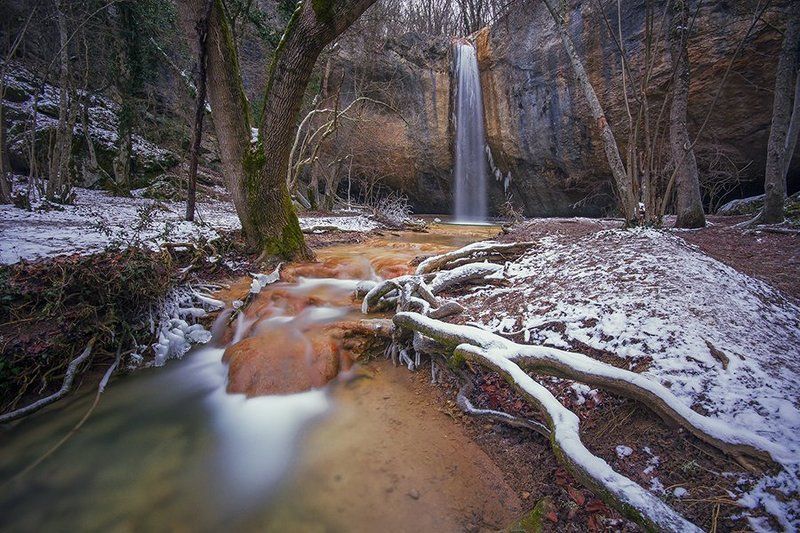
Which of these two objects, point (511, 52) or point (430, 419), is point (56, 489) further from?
point (511, 52)

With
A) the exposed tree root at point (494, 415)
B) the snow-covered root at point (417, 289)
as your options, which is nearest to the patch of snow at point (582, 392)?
the exposed tree root at point (494, 415)

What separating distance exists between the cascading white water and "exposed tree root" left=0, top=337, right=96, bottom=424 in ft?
56.0

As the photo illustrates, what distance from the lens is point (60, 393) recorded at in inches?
94.4

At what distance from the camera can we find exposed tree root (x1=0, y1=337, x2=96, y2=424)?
7.16ft

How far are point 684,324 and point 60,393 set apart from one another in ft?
13.9

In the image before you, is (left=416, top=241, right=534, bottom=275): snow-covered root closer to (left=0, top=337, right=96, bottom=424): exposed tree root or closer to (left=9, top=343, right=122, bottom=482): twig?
(left=9, top=343, right=122, bottom=482): twig

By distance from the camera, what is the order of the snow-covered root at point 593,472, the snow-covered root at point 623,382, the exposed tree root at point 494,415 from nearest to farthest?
1. the snow-covered root at point 593,472
2. the snow-covered root at point 623,382
3. the exposed tree root at point 494,415

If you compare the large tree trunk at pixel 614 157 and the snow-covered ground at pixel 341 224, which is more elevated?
the large tree trunk at pixel 614 157

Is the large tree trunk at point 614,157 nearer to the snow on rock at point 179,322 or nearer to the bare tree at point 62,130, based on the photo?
the snow on rock at point 179,322

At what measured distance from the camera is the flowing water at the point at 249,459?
1.62 meters

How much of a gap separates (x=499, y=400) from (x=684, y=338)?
1136mm

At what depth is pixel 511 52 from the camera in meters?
14.6

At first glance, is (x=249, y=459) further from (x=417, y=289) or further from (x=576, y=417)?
(x=417, y=289)

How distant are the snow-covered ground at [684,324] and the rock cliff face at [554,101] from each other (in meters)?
7.35
